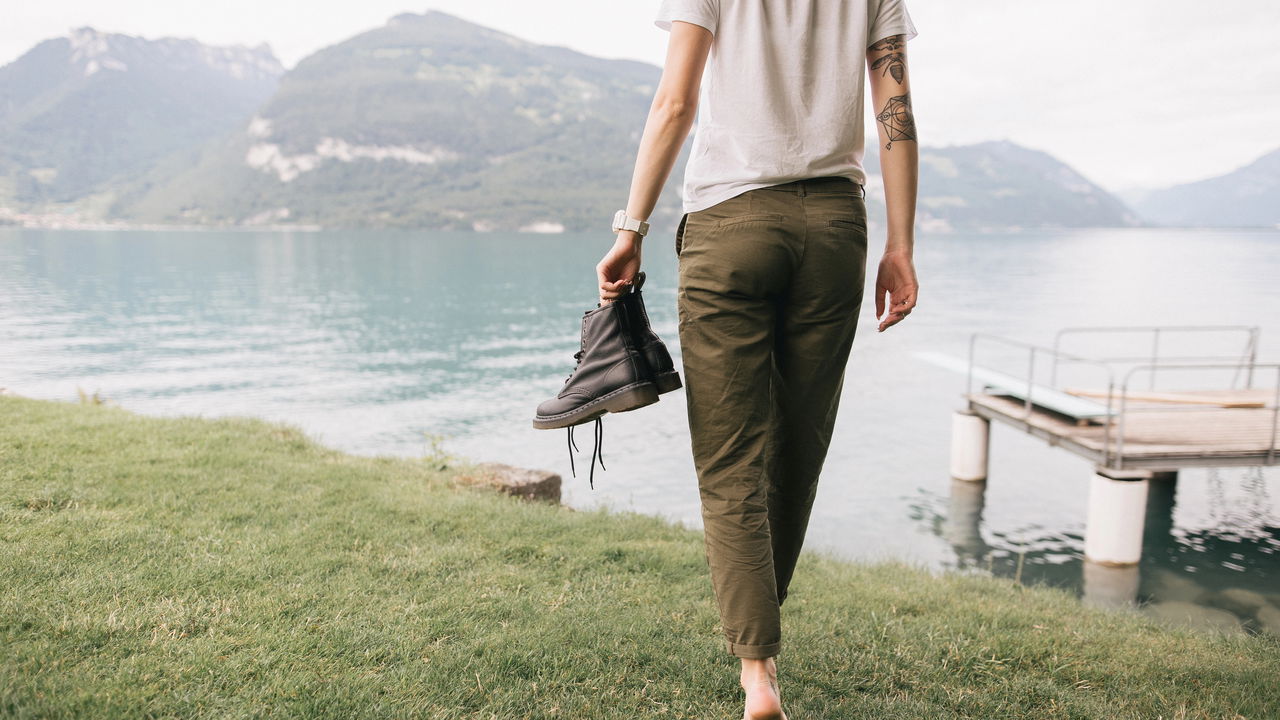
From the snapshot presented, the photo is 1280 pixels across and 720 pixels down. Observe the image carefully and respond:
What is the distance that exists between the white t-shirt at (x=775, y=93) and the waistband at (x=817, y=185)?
21 mm

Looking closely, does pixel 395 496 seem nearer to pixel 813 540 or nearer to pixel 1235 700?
pixel 1235 700

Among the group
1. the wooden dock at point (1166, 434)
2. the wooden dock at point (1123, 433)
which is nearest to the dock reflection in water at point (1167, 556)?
the wooden dock at point (1123, 433)

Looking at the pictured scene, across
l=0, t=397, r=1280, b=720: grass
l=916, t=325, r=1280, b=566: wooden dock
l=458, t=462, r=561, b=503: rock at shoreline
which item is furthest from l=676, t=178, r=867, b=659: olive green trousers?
l=916, t=325, r=1280, b=566: wooden dock

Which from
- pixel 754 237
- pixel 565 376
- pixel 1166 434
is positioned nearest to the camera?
pixel 754 237

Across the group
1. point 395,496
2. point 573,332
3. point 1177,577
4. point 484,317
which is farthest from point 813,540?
point 484,317

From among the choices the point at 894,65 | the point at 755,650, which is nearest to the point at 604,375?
the point at 755,650

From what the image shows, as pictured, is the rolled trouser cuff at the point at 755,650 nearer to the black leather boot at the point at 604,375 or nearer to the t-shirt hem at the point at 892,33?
the black leather boot at the point at 604,375

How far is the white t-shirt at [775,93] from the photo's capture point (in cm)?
242

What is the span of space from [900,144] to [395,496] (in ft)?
14.6

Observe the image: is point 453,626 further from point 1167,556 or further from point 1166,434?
point 1167,556

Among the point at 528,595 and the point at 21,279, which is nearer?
the point at 528,595

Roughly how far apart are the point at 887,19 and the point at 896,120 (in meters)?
0.33

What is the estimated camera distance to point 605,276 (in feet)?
8.20

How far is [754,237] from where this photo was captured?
2.34 meters
